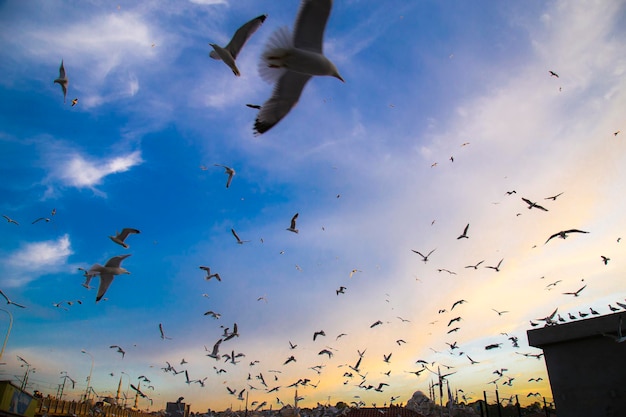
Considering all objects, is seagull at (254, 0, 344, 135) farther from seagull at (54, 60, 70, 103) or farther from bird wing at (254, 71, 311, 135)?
seagull at (54, 60, 70, 103)

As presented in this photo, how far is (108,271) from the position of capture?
1007 centimetres

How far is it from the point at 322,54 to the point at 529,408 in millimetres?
66676

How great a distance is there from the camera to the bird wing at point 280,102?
645 centimetres

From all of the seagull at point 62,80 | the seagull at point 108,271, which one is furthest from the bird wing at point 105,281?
the seagull at point 62,80

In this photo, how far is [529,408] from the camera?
5609 cm

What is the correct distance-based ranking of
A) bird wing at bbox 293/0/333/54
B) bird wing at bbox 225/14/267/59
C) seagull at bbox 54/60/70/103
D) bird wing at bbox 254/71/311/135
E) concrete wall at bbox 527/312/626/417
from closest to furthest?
1. bird wing at bbox 293/0/333/54
2. bird wing at bbox 254/71/311/135
3. bird wing at bbox 225/14/267/59
4. seagull at bbox 54/60/70/103
5. concrete wall at bbox 527/312/626/417

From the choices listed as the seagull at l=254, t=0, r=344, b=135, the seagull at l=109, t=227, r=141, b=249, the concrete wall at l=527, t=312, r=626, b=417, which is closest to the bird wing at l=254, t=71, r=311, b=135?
the seagull at l=254, t=0, r=344, b=135

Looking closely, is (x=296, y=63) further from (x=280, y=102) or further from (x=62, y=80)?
(x=62, y=80)

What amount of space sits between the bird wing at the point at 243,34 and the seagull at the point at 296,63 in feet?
6.23

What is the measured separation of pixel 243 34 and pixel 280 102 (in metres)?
2.11

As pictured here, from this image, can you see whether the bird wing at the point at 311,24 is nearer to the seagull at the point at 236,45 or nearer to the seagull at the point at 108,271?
the seagull at the point at 236,45

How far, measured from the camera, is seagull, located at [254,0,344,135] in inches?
226

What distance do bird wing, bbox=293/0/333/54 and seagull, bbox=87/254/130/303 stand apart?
7210 millimetres

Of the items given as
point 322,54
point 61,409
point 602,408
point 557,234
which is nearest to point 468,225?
point 557,234
